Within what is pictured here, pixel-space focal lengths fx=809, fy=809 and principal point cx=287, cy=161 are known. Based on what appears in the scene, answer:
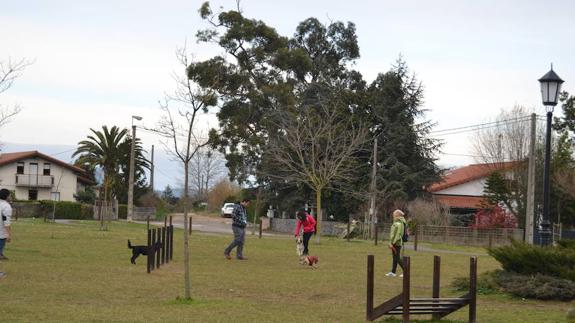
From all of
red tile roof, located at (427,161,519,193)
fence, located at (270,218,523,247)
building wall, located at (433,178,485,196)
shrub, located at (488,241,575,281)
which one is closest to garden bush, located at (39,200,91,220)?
fence, located at (270,218,523,247)

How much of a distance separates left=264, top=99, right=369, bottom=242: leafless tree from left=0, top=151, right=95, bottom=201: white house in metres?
30.1

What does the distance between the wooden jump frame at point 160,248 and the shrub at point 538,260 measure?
25.3ft

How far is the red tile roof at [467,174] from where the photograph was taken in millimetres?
53975

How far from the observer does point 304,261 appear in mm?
22906

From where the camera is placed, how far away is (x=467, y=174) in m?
66.4

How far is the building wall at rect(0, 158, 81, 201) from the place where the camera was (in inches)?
3056

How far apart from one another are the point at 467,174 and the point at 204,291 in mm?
53902

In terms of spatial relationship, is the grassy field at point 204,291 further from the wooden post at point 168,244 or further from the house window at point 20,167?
the house window at point 20,167

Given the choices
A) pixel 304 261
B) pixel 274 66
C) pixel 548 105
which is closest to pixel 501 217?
pixel 274 66

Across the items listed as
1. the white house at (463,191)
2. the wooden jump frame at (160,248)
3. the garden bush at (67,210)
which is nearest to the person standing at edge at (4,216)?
the wooden jump frame at (160,248)

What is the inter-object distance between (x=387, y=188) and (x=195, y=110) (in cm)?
4055

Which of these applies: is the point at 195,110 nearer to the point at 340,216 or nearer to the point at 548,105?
the point at 548,105

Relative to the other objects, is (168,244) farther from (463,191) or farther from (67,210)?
(463,191)

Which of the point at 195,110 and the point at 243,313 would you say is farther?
the point at 195,110
